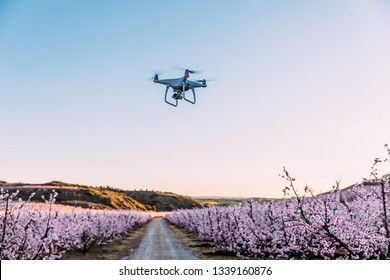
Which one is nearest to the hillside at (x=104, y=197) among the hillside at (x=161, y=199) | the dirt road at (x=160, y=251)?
the hillside at (x=161, y=199)

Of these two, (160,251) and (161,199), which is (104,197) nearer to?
(161,199)

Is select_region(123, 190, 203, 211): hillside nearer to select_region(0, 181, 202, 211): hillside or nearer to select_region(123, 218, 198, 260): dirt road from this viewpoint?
select_region(0, 181, 202, 211): hillside

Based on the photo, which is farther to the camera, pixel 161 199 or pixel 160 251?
pixel 161 199

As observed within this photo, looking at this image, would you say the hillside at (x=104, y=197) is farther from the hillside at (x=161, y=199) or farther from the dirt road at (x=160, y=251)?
the dirt road at (x=160, y=251)

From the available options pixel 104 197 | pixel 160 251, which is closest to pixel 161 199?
pixel 104 197

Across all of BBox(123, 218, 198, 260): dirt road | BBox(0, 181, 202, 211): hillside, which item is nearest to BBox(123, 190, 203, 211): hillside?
BBox(0, 181, 202, 211): hillside

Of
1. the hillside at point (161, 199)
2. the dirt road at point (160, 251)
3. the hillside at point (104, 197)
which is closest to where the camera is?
the dirt road at point (160, 251)
